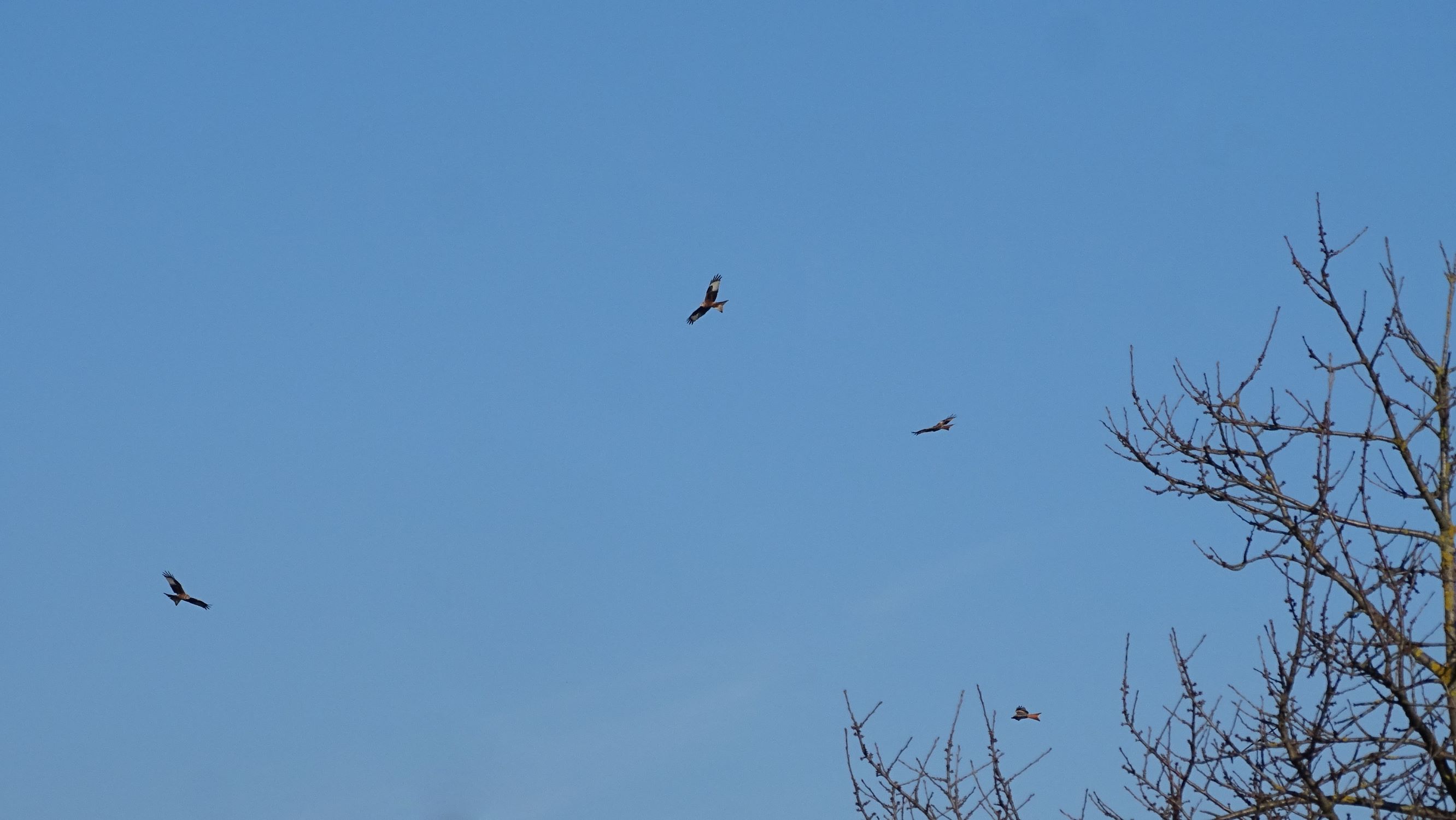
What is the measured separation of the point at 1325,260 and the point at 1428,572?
7.04 ft

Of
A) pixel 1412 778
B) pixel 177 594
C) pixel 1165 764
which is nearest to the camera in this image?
pixel 1412 778

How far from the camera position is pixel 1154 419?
10.6m

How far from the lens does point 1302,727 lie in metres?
8.98

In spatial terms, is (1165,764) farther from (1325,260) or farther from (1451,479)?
(1325,260)

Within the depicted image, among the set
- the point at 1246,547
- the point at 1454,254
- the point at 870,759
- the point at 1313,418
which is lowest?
the point at 870,759

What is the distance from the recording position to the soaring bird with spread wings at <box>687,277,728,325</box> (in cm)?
1564

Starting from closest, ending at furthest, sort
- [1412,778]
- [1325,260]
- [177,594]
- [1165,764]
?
[1412,778] < [1165,764] < [1325,260] < [177,594]

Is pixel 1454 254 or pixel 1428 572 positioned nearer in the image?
pixel 1428 572

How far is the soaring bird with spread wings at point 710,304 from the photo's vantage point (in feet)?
51.3

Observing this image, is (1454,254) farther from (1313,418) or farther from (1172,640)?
(1172,640)

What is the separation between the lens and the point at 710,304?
15906 mm

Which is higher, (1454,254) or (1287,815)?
(1454,254)

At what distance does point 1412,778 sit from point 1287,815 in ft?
2.28

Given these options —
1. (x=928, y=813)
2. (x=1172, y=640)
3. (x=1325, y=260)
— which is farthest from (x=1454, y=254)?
(x=928, y=813)
